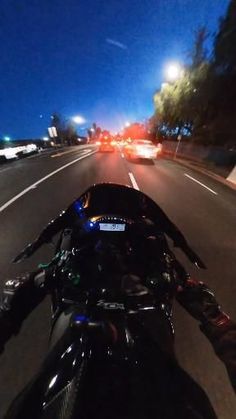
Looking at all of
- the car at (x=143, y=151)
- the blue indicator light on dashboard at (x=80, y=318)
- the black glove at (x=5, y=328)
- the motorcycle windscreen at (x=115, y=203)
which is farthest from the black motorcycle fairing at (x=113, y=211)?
the car at (x=143, y=151)

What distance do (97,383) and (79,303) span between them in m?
0.87

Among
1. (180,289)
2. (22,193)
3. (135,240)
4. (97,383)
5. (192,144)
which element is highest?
(97,383)

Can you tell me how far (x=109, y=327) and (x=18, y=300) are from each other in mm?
1302

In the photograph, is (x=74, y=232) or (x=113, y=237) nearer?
(x=113, y=237)

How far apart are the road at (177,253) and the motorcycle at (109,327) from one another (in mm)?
1054

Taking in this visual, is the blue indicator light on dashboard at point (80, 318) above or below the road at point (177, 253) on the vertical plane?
above

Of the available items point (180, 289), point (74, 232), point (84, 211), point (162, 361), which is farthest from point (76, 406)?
point (84, 211)

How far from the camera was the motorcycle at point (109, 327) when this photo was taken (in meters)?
1.88

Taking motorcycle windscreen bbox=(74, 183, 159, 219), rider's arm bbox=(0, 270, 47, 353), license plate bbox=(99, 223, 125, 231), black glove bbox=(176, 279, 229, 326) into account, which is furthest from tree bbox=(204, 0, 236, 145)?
rider's arm bbox=(0, 270, 47, 353)

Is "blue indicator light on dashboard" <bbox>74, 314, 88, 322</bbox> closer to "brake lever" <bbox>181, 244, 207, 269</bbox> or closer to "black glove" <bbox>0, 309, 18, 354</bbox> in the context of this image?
"black glove" <bbox>0, 309, 18, 354</bbox>

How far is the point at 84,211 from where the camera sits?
439cm

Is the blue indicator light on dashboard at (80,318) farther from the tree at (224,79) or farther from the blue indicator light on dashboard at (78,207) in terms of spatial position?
the tree at (224,79)

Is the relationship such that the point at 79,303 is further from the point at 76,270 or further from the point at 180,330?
the point at 180,330

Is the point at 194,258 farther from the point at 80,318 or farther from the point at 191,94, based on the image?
the point at 191,94
